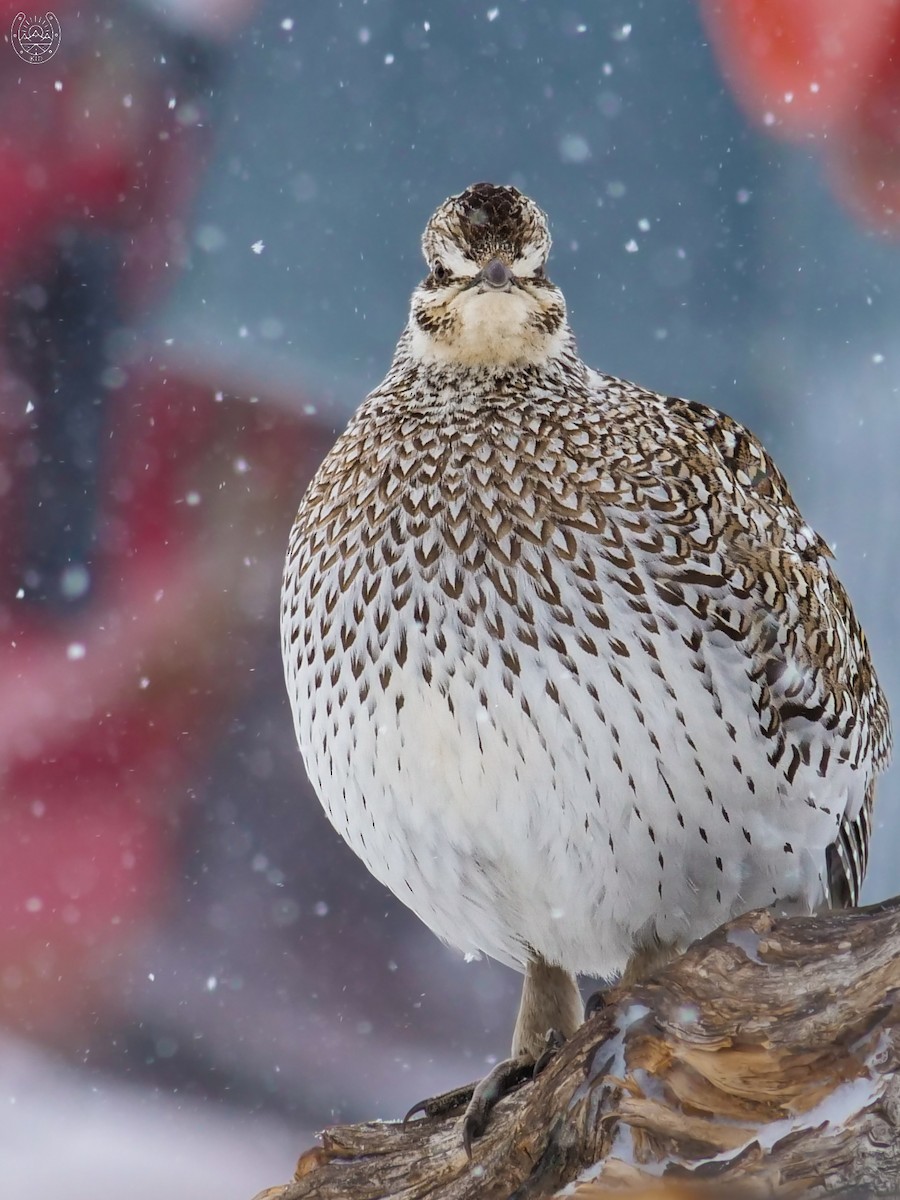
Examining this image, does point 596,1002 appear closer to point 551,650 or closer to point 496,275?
point 551,650

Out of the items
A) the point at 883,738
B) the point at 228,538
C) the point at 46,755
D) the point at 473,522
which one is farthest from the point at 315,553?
the point at 46,755

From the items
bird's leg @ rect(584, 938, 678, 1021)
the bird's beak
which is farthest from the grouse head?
bird's leg @ rect(584, 938, 678, 1021)

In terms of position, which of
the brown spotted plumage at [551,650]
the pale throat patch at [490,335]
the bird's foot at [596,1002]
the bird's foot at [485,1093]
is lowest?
the bird's foot at [485,1093]

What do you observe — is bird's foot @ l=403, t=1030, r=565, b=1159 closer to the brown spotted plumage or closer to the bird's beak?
the brown spotted plumage

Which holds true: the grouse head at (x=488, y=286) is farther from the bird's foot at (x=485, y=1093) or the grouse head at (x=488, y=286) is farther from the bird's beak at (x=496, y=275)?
the bird's foot at (x=485, y=1093)

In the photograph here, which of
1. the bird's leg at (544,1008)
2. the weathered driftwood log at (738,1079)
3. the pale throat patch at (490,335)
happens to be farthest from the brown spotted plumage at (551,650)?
the weathered driftwood log at (738,1079)

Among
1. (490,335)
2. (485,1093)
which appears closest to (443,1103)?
(485,1093)
